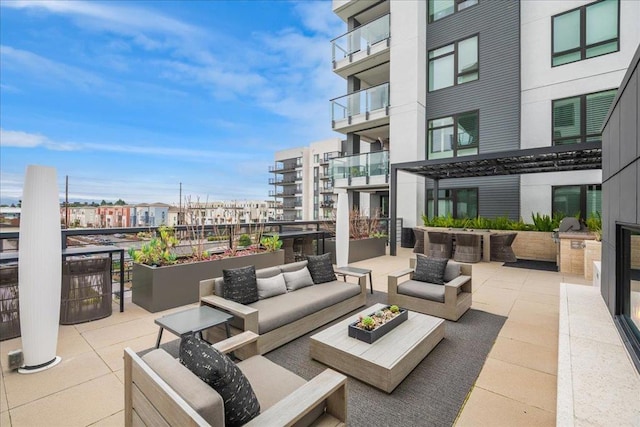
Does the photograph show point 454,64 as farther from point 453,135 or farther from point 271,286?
point 271,286

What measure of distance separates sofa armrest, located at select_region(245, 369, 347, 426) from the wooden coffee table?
2.44 feet

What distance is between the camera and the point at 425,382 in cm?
253

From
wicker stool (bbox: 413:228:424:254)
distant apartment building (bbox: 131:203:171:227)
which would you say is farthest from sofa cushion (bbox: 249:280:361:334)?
wicker stool (bbox: 413:228:424:254)

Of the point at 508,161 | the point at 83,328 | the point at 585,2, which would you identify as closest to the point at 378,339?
the point at 83,328

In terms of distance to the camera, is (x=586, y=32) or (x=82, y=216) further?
(x=586, y=32)

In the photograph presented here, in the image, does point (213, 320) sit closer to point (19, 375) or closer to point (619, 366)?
point (19, 375)

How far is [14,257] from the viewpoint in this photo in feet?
10.8

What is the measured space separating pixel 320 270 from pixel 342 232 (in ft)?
6.38

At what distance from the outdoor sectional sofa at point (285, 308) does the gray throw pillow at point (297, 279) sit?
0.05 m

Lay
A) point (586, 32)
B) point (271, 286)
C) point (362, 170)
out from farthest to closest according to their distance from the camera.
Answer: point (362, 170) < point (586, 32) < point (271, 286)

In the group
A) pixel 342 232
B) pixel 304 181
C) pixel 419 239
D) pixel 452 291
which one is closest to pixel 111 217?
pixel 342 232

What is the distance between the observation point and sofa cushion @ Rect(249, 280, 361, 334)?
10.3ft

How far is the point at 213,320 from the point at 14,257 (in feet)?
8.19

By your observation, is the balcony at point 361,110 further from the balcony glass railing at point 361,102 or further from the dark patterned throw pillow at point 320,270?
the dark patterned throw pillow at point 320,270
